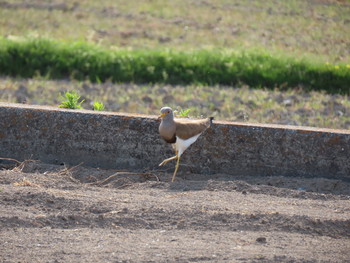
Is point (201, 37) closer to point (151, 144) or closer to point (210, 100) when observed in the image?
point (210, 100)

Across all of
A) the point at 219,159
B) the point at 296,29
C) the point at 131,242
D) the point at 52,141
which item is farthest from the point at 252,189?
the point at 296,29

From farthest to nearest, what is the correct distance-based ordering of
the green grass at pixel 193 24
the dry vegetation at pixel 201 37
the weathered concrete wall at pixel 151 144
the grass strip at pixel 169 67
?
the green grass at pixel 193 24, the grass strip at pixel 169 67, the dry vegetation at pixel 201 37, the weathered concrete wall at pixel 151 144

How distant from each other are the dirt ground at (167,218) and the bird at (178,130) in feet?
1.18

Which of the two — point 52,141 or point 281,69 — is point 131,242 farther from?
point 281,69

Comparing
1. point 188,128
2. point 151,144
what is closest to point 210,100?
point 151,144

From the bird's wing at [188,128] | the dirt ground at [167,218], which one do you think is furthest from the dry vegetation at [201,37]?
the dirt ground at [167,218]

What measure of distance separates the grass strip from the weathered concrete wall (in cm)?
480

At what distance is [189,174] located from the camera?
6.27m

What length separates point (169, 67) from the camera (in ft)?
38.5

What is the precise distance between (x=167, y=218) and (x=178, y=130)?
4.02 ft

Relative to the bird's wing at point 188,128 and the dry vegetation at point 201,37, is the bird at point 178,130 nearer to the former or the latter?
the bird's wing at point 188,128

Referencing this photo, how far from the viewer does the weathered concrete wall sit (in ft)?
20.2

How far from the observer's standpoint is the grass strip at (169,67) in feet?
36.8

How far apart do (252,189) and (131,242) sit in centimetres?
165
